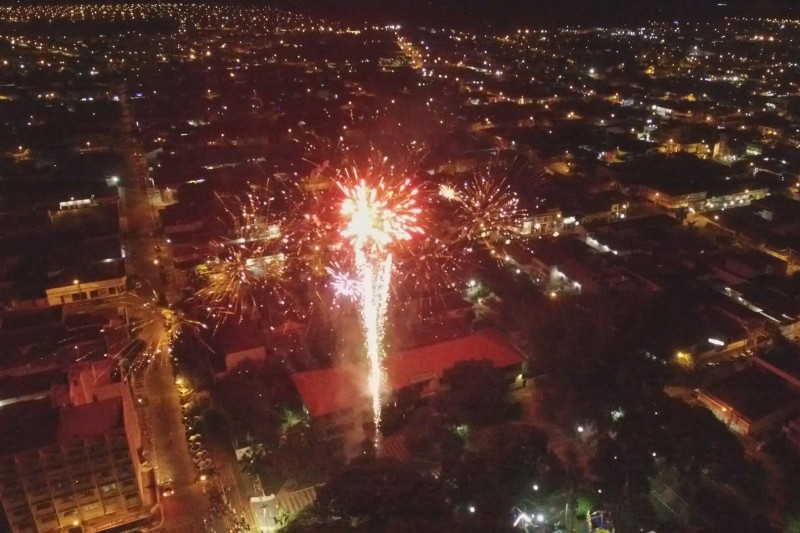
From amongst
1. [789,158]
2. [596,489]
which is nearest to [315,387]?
[596,489]

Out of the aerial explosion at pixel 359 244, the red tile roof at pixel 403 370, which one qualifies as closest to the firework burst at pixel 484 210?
the aerial explosion at pixel 359 244

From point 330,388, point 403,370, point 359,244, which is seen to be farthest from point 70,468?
point 359,244

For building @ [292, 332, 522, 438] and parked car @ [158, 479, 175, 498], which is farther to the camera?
building @ [292, 332, 522, 438]

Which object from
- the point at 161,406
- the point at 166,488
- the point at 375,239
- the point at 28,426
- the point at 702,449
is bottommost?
the point at 166,488

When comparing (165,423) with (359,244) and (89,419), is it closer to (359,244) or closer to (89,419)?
(89,419)

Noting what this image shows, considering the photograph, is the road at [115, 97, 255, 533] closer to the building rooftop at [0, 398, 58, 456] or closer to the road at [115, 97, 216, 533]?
the road at [115, 97, 216, 533]

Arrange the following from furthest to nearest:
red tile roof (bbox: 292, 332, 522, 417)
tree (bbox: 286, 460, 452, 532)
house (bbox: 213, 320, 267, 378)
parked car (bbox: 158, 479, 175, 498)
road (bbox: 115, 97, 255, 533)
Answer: house (bbox: 213, 320, 267, 378) → red tile roof (bbox: 292, 332, 522, 417) → parked car (bbox: 158, 479, 175, 498) → road (bbox: 115, 97, 255, 533) → tree (bbox: 286, 460, 452, 532)

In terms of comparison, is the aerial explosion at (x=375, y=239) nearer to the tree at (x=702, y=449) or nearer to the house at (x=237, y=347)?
the house at (x=237, y=347)

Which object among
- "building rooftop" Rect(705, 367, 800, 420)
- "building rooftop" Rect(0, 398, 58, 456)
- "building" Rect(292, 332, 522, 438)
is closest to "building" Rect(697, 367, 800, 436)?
"building rooftop" Rect(705, 367, 800, 420)
